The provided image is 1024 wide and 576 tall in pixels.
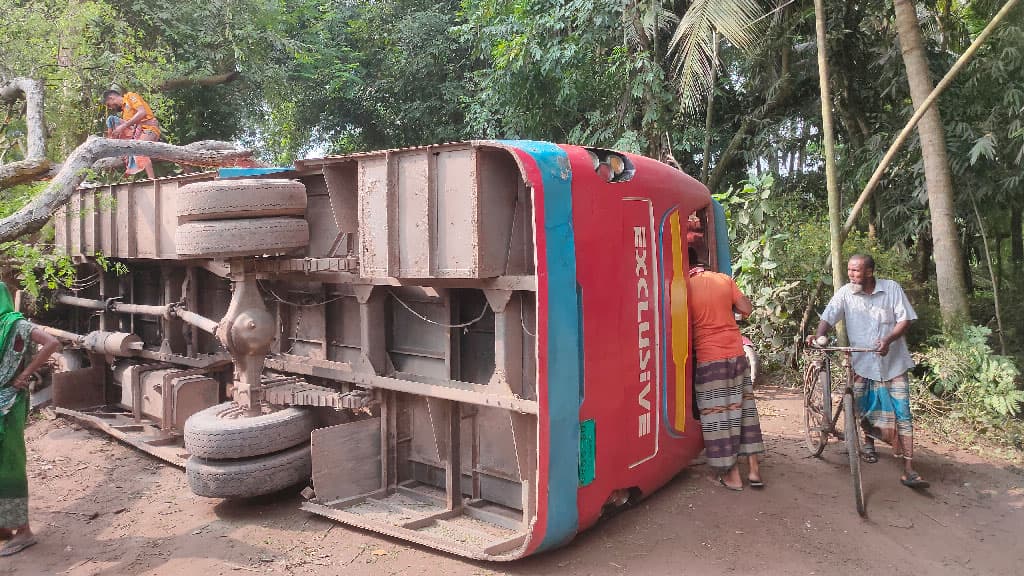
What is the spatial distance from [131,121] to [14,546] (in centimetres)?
581

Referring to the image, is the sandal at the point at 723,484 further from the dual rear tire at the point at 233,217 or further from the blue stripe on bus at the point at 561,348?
the dual rear tire at the point at 233,217

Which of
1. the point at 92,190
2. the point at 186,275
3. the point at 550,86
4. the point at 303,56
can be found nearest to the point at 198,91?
the point at 303,56

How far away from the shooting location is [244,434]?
5047 millimetres

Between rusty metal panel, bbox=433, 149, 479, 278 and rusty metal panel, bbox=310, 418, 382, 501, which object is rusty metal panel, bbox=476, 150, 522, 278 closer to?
rusty metal panel, bbox=433, 149, 479, 278

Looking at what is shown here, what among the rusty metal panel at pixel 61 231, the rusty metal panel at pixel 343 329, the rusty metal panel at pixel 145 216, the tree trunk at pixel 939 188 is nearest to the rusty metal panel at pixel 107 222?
the rusty metal panel at pixel 145 216

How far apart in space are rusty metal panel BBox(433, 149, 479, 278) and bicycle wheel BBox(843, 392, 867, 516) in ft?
9.98

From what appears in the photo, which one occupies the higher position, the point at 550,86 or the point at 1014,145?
the point at 550,86

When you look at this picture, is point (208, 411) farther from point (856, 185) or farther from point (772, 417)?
point (856, 185)

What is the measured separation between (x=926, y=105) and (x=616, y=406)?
509 cm

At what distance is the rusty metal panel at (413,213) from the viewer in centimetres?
443

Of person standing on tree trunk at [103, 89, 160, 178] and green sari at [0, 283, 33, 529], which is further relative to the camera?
person standing on tree trunk at [103, 89, 160, 178]

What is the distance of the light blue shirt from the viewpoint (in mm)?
5457

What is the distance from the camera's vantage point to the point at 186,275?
7523mm

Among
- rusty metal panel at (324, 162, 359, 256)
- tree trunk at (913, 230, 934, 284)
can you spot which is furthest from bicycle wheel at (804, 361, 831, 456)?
tree trunk at (913, 230, 934, 284)
